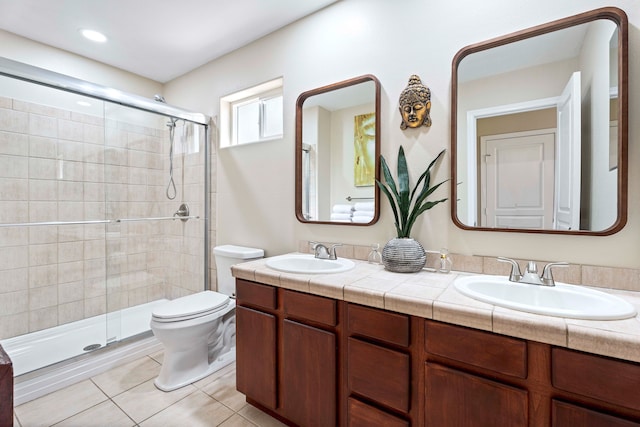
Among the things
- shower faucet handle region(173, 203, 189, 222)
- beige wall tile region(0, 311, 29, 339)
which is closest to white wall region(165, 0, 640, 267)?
shower faucet handle region(173, 203, 189, 222)

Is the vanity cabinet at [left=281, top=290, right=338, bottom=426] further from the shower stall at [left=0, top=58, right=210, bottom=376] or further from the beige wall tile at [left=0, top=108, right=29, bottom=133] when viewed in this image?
the beige wall tile at [left=0, top=108, right=29, bottom=133]

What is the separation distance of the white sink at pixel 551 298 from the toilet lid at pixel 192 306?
59.3 inches

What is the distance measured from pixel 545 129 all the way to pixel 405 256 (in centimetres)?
83

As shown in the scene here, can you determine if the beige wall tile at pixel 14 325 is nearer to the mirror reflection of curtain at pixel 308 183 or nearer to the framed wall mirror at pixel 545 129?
the mirror reflection of curtain at pixel 308 183

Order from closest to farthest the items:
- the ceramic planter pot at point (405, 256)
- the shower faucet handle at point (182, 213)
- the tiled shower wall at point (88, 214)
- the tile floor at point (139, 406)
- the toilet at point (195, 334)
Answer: the ceramic planter pot at point (405, 256) < the tile floor at point (139, 406) < the toilet at point (195, 334) < the tiled shower wall at point (88, 214) < the shower faucet handle at point (182, 213)

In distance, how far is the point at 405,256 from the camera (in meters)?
1.48

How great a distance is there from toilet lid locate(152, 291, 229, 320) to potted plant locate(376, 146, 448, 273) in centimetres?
118

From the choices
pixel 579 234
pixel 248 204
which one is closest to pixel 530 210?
pixel 579 234

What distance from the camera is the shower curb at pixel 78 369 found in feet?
5.75

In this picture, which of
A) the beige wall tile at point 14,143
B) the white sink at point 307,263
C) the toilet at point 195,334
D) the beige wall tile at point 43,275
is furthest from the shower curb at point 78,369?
the beige wall tile at point 14,143

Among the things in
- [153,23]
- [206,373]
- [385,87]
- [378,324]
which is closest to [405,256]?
[378,324]

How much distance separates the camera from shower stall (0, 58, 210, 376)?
2166 mm

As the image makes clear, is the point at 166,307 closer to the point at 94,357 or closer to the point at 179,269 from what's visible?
the point at 94,357

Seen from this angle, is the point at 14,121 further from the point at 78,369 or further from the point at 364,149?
the point at 364,149
